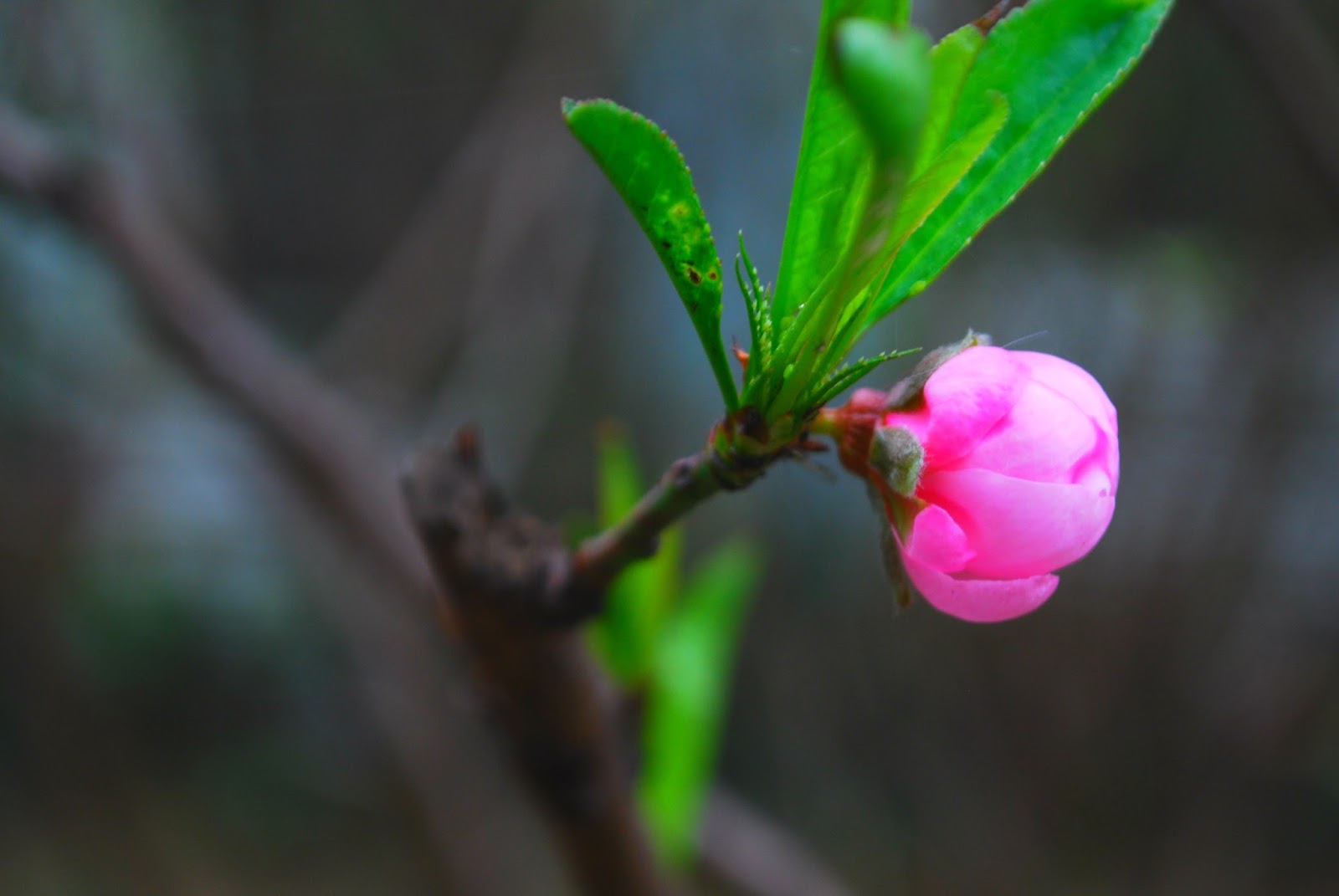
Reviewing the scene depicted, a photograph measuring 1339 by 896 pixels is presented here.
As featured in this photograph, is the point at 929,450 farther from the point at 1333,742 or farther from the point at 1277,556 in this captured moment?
the point at 1333,742

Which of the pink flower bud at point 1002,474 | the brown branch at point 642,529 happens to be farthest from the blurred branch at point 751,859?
the pink flower bud at point 1002,474

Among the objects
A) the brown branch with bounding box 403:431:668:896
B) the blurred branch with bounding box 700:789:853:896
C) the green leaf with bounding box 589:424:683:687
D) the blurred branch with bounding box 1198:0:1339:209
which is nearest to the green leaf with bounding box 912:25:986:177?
the brown branch with bounding box 403:431:668:896

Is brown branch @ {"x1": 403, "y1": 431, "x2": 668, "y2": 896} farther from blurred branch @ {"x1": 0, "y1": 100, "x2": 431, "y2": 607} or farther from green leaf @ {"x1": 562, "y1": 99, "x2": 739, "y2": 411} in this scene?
blurred branch @ {"x1": 0, "y1": 100, "x2": 431, "y2": 607}

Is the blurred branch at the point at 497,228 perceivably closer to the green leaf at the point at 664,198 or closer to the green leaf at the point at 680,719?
the green leaf at the point at 680,719

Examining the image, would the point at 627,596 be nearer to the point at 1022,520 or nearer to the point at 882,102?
the point at 1022,520

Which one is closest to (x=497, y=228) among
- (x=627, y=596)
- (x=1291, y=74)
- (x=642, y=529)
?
(x=627, y=596)
